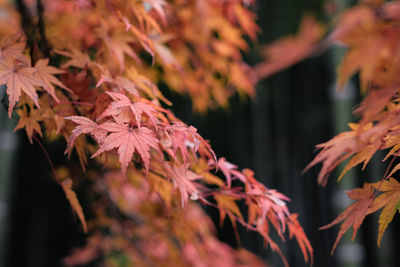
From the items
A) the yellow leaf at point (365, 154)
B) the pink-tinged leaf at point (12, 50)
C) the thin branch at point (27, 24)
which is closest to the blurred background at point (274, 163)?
the thin branch at point (27, 24)

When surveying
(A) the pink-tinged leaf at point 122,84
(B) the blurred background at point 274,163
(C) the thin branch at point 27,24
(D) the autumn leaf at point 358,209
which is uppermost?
(C) the thin branch at point 27,24

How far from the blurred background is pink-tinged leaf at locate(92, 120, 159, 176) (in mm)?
1110

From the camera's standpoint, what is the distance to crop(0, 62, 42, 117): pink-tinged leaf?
573 mm

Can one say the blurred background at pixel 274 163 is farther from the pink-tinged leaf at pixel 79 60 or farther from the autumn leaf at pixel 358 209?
the autumn leaf at pixel 358 209

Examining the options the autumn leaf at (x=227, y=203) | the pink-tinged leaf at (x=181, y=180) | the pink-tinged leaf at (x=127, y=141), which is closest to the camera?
the pink-tinged leaf at (x=127, y=141)

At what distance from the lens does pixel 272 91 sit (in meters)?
3.09

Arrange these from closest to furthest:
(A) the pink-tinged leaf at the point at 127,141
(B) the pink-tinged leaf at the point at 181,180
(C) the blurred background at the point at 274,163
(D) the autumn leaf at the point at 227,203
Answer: (A) the pink-tinged leaf at the point at 127,141 → (B) the pink-tinged leaf at the point at 181,180 → (D) the autumn leaf at the point at 227,203 → (C) the blurred background at the point at 274,163

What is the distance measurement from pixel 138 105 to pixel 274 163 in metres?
2.65

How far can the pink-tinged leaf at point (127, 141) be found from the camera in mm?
536

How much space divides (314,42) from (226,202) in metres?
1.93

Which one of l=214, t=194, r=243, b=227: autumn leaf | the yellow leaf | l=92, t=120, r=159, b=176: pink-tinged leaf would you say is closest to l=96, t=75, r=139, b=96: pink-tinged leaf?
l=92, t=120, r=159, b=176: pink-tinged leaf

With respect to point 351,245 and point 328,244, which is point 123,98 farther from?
point 328,244

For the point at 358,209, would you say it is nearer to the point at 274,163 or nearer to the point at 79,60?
the point at 79,60

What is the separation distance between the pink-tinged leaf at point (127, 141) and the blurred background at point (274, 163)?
1.11 metres
